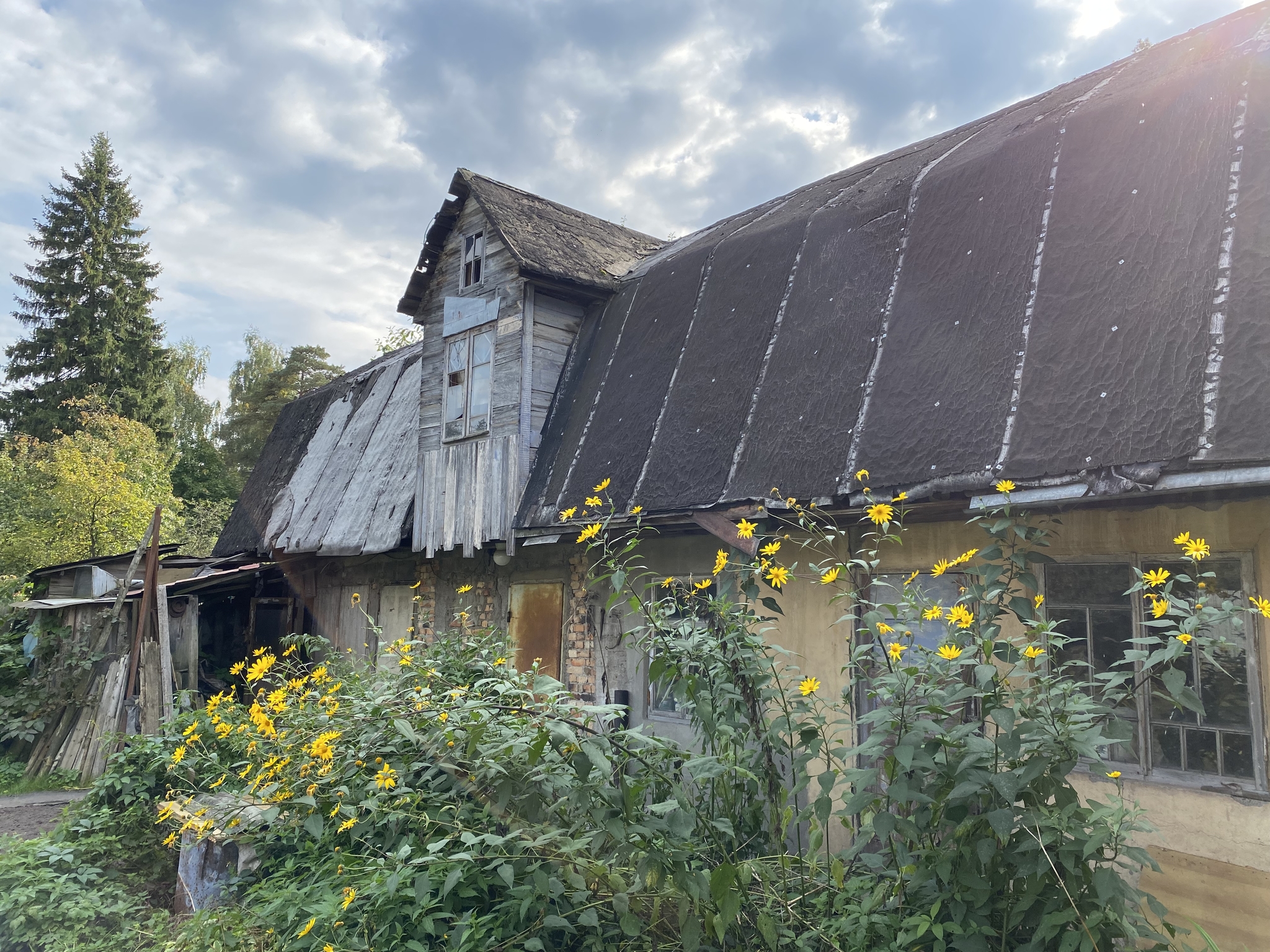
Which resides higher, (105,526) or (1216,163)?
(1216,163)

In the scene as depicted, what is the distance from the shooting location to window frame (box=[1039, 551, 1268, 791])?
3.96 m

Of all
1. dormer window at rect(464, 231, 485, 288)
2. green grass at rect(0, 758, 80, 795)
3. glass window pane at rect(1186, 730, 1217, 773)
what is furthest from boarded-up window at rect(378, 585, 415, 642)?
glass window pane at rect(1186, 730, 1217, 773)

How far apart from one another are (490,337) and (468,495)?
191 centimetres

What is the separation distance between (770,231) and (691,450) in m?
2.61

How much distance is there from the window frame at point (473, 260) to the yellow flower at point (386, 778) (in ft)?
24.3

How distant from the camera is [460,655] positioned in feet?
17.3

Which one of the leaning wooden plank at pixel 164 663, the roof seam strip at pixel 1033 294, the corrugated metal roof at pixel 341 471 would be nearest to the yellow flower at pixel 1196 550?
the roof seam strip at pixel 1033 294

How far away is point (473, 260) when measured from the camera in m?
10.2

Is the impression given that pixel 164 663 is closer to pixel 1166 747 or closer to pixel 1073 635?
pixel 1073 635

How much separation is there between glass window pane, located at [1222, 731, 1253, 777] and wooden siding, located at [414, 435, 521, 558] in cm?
610

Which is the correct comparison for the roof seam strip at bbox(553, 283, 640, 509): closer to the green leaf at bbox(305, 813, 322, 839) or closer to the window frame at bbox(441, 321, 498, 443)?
the window frame at bbox(441, 321, 498, 443)

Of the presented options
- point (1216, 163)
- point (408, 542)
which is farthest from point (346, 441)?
point (1216, 163)

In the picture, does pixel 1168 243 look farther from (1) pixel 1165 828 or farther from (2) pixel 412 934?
(2) pixel 412 934

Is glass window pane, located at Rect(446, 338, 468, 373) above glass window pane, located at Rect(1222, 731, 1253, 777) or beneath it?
above
